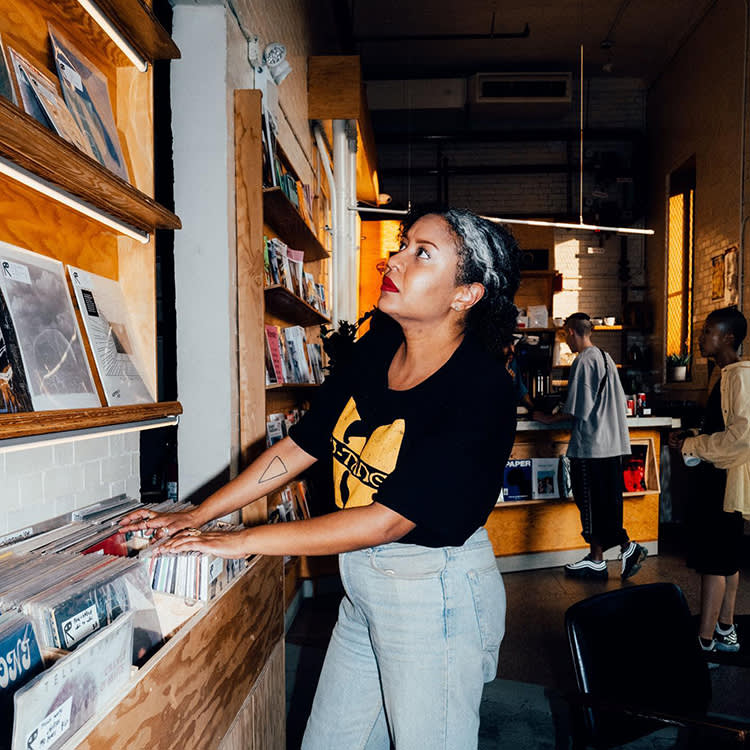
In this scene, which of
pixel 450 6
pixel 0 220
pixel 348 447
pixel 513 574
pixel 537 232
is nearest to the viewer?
pixel 0 220

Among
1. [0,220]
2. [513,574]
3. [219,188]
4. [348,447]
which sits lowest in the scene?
[513,574]

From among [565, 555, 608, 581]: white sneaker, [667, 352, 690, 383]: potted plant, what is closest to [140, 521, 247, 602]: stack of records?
[565, 555, 608, 581]: white sneaker

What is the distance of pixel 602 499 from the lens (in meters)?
4.04

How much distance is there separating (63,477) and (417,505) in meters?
0.91

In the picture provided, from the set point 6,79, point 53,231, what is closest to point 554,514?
point 53,231

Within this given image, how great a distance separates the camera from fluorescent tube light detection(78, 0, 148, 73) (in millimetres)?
1228

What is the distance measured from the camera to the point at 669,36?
6367 millimetres

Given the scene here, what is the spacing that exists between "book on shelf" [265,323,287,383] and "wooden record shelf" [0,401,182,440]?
4.23 ft

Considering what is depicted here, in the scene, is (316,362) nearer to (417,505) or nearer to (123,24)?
(123,24)

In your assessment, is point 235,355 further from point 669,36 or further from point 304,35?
point 669,36

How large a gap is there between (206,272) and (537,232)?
5615mm

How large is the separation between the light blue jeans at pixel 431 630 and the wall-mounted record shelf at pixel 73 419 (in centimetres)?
54

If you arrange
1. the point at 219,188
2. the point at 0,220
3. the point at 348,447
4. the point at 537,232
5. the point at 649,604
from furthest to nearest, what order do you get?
the point at 537,232 → the point at 219,188 → the point at 649,604 → the point at 348,447 → the point at 0,220

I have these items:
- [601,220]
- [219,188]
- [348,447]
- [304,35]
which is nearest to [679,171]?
[601,220]
